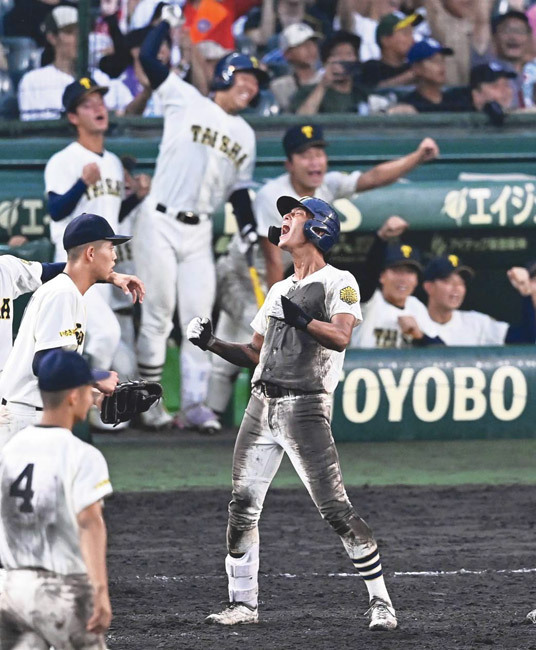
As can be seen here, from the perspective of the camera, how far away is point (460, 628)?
6.16 metres

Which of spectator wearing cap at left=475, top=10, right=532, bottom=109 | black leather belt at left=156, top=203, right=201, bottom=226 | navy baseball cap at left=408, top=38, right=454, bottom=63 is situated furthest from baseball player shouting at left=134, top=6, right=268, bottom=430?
spectator wearing cap at left=475, top=10, right=532, bottom=109

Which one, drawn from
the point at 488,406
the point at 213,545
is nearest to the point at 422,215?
the point at 488,406

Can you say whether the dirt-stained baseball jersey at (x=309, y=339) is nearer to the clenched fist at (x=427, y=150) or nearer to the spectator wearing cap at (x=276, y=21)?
the clenched fist at (x=427, y=150)

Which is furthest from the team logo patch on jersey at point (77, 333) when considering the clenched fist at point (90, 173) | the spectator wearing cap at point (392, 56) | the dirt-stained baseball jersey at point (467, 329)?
the spectator wearing cap at point (392, 56)

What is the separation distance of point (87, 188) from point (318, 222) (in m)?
4.29

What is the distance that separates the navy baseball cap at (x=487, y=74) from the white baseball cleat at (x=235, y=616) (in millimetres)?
7598

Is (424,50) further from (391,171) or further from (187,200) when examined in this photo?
(187,200)

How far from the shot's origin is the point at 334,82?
1253 cm

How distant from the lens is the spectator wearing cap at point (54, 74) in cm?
1162

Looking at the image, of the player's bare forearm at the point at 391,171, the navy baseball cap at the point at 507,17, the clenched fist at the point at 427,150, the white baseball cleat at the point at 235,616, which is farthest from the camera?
the navy baseball cap at the point at 507,17

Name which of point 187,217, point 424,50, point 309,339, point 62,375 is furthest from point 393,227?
point 62,375

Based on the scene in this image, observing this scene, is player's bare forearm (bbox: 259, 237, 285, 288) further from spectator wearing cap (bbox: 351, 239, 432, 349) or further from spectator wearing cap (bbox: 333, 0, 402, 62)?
spectator wearing cap (bbox: 333, 0, 402, 62)

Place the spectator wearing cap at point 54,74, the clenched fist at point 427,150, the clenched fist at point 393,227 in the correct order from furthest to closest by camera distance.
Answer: the spectator wearing cap at point 54,74
the clenched fist at point 393,227
the clenched fist at point 427,150

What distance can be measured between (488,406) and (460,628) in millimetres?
4831
